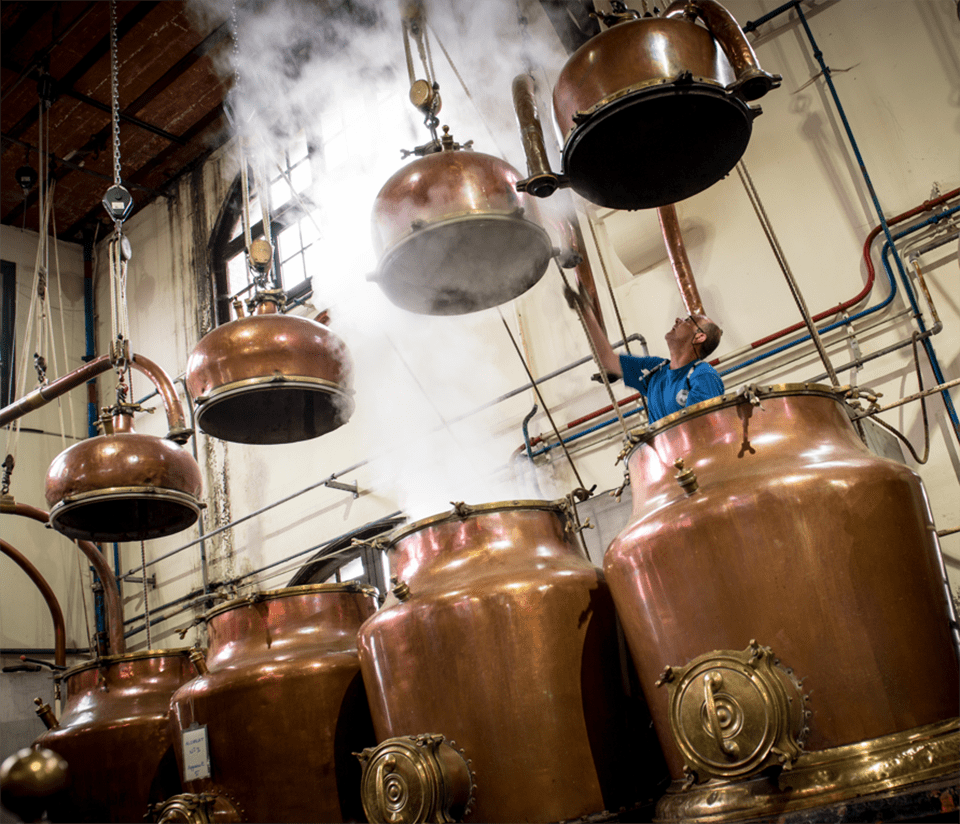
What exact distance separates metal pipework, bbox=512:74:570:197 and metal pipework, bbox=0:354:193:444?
208cm

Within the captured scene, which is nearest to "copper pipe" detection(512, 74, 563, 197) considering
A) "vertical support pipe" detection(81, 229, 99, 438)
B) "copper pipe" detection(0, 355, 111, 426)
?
"copper pipe" detection(0, 355, 111, 426)

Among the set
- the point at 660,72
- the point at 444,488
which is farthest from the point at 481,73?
the point at 660,72

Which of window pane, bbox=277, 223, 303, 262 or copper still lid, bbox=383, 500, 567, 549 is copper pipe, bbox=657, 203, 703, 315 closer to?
copper still lid, bbox=383, 500, 567, 549

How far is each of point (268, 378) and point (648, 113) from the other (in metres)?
1.63

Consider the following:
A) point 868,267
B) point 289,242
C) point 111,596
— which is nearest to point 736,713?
point 868,267

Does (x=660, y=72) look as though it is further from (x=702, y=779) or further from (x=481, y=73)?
(x=481, y=73)

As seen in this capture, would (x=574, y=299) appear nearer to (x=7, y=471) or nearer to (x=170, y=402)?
(x=170, y=402)

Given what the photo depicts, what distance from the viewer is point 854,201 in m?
4.59

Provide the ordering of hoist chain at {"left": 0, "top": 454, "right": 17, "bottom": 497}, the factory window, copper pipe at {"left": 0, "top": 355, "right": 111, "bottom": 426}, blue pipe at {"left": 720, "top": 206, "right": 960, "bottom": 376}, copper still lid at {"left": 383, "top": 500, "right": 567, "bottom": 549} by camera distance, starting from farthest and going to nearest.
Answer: the factory window, hoist chain at {"left": 0, "top": 454, "right": 17, "bottom": 497}, copper pipe at {"left": 0, "top": 355, "right": 111, "bottom": 426}, blue pipe at {"left": 720, "top": 206, "right": 960, "bottom": 376}, copper still lid at {"left": 383, "top": 500, "right": 567, "bottom": 549}

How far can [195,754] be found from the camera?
9.76 ft

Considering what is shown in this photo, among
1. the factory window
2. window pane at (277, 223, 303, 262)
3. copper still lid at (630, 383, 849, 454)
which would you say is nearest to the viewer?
copper still lid at (630, 383, 849, 454)

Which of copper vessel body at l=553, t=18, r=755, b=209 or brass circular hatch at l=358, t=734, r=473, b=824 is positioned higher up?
copper vessel body at l=553, t=18, r=755, b=209

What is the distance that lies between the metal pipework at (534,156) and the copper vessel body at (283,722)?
69.8 inches

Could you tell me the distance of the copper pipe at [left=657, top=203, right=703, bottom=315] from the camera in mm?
4277
